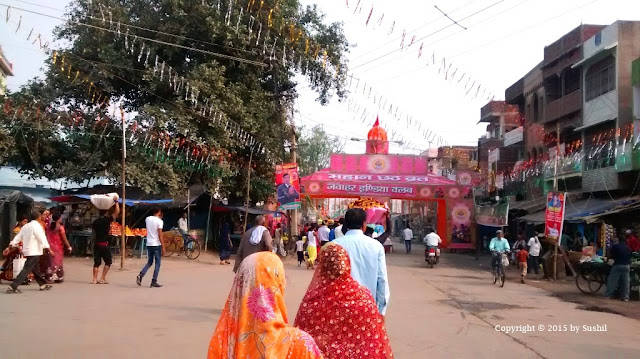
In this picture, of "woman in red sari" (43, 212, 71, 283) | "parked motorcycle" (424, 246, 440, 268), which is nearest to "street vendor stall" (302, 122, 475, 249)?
"parked motorcycle" (424, 246, 440, 268)

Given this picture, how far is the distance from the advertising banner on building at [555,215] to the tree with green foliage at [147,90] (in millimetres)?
8704

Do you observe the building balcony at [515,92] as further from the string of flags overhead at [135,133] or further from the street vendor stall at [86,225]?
the street vendor stall at [86,225]

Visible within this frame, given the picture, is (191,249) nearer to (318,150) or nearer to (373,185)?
(373,185)

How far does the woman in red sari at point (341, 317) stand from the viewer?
166 inches

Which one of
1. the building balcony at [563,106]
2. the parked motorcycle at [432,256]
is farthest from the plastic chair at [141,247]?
the building balcony at [563,106]

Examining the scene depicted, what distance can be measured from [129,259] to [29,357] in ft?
47.7

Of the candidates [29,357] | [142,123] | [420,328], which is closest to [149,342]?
[29,357]

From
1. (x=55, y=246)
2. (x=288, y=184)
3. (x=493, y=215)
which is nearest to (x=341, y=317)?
(x=55, y=246)

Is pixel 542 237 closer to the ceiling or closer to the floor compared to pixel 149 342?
closer to the ceiling

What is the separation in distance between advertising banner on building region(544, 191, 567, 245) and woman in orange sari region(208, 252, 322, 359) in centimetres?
1550

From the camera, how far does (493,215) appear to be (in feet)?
89.7

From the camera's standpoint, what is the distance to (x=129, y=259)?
20469 mm

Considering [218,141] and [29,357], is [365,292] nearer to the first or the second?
[29,357]

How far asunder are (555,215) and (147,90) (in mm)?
15353
